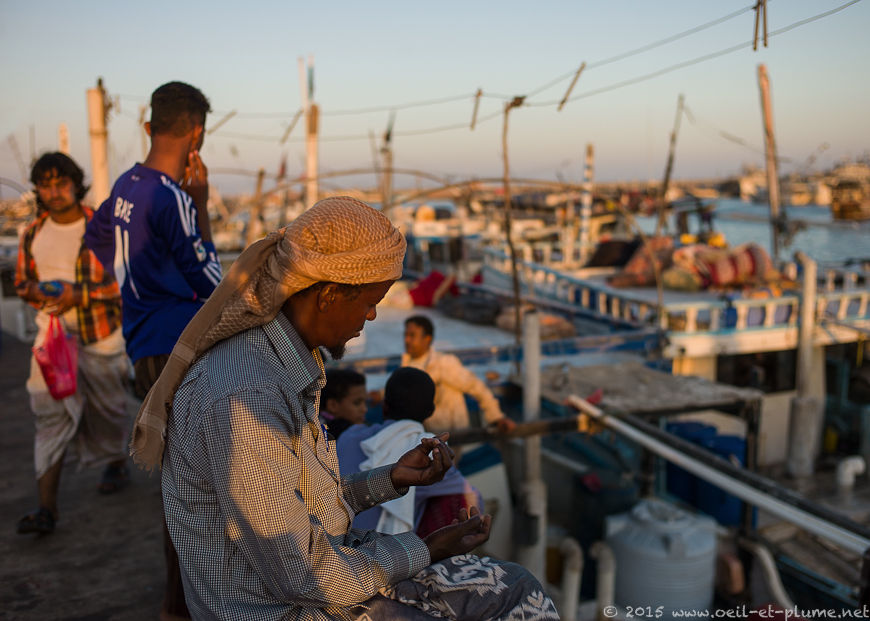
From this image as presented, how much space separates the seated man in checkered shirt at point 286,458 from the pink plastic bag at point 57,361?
204cm

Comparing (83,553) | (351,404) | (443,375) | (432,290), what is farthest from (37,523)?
(432,290)

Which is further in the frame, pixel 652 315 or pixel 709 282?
pixel 709 282

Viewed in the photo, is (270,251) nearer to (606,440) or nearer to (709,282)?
(606,440)

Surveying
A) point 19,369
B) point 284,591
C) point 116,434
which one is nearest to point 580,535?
point 116,434

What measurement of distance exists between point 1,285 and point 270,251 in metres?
10.8

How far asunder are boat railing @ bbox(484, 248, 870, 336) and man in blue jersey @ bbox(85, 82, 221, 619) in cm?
658

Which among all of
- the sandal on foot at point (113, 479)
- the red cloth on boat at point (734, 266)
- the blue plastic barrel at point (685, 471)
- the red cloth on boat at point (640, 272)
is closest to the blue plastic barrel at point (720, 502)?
the blue plastic barrel at point (685, 471)

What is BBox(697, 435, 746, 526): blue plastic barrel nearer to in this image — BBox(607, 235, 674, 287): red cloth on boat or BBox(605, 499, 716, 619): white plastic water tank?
BBox(605, 499, 716, 619): white plastic water tank

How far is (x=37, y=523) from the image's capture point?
3.25 meters

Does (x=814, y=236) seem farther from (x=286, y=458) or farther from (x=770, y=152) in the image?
(x=286, y=458)

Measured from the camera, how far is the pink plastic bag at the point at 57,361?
3.29 meters

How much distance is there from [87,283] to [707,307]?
827 centimetres

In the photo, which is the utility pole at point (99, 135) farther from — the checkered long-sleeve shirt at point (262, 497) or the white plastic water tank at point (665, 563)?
the checkered long-sleeve shirt at point (262, 497)

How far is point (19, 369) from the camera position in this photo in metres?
7.21
